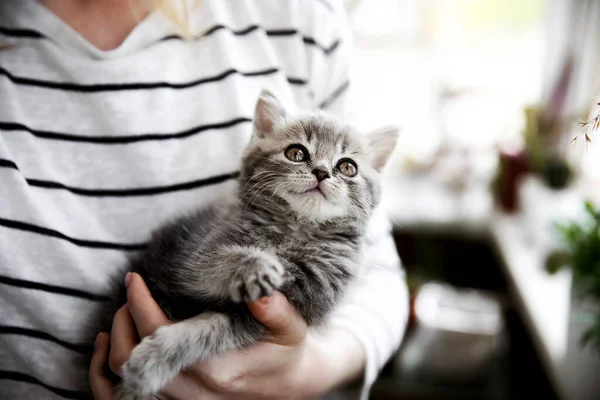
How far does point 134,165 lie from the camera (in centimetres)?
98

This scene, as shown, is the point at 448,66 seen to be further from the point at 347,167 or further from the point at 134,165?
the point at 134,165

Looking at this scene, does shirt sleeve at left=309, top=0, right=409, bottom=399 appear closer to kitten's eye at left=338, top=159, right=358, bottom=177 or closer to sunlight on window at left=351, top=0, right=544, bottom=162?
kitten's eye at left=338, top=159, right=358, bottom=177

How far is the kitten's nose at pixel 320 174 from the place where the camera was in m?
0.88

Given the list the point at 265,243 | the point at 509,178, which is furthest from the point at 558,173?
the point at 265,243

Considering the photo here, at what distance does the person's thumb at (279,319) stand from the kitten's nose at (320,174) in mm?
228

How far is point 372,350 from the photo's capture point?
1038mm

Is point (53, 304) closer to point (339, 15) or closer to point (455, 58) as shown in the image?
point (339, 15)

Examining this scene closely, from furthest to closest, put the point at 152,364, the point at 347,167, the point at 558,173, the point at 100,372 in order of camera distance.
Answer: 1. the point at 558,173
2. the point at 347,167
3. the point at 100,372
4. the point at 152,364

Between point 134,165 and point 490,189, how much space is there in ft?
7.00

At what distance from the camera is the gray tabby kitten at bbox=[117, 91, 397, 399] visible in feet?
2.49

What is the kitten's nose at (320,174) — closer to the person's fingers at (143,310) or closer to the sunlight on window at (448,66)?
the person's fingers at (143,310)

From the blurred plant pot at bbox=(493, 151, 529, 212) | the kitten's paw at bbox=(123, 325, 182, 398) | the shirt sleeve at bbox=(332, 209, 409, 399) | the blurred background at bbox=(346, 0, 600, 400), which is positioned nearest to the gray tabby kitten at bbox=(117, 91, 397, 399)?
the kitten's paw at bbox=(123, 325, 182, 398)

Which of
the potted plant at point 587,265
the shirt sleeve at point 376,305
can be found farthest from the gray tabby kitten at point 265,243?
the potted plant at point 587,265

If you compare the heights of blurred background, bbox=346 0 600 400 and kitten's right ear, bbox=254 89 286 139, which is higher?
kitten's right ear, bbox=254 89 286 139
